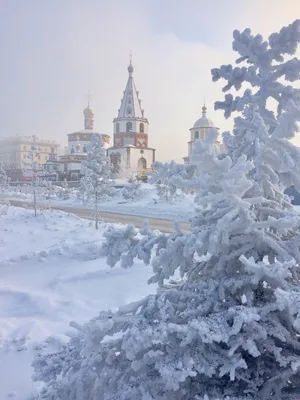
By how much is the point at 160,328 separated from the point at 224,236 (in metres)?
0.80

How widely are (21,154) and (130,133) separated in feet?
76.8

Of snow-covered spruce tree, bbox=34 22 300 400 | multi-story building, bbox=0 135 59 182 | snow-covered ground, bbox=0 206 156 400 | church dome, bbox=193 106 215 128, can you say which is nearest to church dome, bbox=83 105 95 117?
multi-story building, bbox=0 135 59 182

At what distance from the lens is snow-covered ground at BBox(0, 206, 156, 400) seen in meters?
6.09

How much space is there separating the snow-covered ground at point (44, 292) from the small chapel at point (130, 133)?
46.2 meters

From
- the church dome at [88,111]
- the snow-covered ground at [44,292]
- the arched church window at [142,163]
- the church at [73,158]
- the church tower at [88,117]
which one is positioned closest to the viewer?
the snow-covered ground at [44,292]

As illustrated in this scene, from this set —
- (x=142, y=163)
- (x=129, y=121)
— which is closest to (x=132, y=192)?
(x=142, y=163)

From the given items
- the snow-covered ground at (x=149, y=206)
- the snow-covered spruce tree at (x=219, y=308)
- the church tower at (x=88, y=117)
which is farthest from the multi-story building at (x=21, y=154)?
the snow-covered spruce tree at (x=219, y=308)

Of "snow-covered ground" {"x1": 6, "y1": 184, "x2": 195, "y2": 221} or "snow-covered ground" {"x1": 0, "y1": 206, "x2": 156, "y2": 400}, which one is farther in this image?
"snow-covered ground" {"x1": 6, "y1": 184, "x2": 195, "y2": 221}

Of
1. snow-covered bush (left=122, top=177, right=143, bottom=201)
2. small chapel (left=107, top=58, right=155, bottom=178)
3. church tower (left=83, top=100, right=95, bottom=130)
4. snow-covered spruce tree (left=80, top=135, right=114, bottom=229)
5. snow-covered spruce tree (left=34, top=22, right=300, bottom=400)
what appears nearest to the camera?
snow-covered spruce tree (left=34, top=22, right=300, bottom=400)

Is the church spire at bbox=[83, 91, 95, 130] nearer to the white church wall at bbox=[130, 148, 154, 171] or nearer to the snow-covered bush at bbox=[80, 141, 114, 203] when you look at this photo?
the white church wall at bbox=[130, 148, 154, 171]

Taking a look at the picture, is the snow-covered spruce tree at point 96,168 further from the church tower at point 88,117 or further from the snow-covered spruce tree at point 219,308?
the church tower at point 88,117

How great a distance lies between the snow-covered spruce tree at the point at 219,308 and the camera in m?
2.22

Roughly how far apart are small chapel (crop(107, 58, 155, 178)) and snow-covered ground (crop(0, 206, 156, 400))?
46.2m

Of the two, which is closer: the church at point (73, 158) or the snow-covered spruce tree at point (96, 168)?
the snow-covered spruce tree at point (96, 168)
